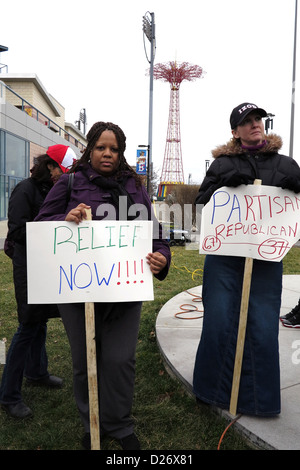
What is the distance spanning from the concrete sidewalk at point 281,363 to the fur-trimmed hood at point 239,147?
5.55ft

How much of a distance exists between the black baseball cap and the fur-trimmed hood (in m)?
0.12

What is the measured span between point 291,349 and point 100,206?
99.1 inches

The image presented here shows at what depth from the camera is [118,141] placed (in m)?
2.21

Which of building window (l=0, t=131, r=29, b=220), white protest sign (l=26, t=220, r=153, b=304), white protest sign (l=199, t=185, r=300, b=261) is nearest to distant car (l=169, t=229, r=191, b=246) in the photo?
building window (l=0, t=131, r=29, b=220)

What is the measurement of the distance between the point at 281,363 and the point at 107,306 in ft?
6.27

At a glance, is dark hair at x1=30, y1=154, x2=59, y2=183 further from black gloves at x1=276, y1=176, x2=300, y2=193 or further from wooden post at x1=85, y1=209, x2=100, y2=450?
black gloves at x1=276, y1=176, x2=300, y2=193

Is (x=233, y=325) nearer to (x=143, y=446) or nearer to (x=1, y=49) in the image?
(x=143, y=446)

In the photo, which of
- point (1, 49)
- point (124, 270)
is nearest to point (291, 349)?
point (124, 270)

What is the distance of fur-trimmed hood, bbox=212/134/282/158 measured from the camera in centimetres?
249

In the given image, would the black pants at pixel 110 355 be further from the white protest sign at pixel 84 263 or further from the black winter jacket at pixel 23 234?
the black winter jacket at pixel 23 234

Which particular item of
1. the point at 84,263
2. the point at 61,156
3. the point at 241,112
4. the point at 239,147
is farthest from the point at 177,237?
the point at 84,263

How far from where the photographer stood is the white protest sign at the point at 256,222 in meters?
2.43

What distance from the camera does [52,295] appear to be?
2086 mm

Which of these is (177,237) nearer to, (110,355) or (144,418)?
(144,418)
